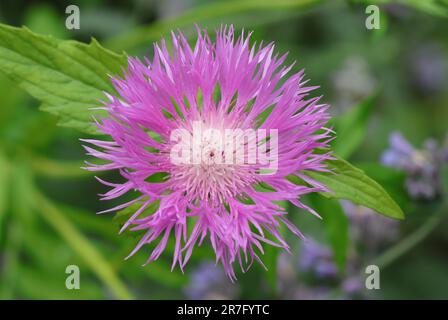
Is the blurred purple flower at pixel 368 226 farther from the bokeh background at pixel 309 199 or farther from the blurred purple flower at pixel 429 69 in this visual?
the blurred purple flower at pixel 429 69

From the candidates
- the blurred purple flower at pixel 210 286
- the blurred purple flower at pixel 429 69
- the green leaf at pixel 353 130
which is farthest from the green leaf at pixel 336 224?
the blurred purple flower at pixel 429 69

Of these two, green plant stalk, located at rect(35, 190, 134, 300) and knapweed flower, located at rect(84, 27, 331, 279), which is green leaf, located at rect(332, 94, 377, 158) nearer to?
knapweed flower, located at rect(84, 27, 331, 279)

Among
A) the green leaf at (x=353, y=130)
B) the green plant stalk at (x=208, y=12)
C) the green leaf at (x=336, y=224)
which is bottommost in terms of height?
the green leaf at (x=336, y=224)

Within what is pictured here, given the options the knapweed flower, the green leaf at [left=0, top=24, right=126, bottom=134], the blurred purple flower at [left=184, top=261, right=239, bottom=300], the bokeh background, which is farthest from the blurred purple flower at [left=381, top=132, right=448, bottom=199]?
the green leaf at [left=0, top=24, right=126, bottom=134]

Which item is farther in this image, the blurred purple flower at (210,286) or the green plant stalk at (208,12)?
the blurred purple flower at (210,286)

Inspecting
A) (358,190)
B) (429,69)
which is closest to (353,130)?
(358,190)
